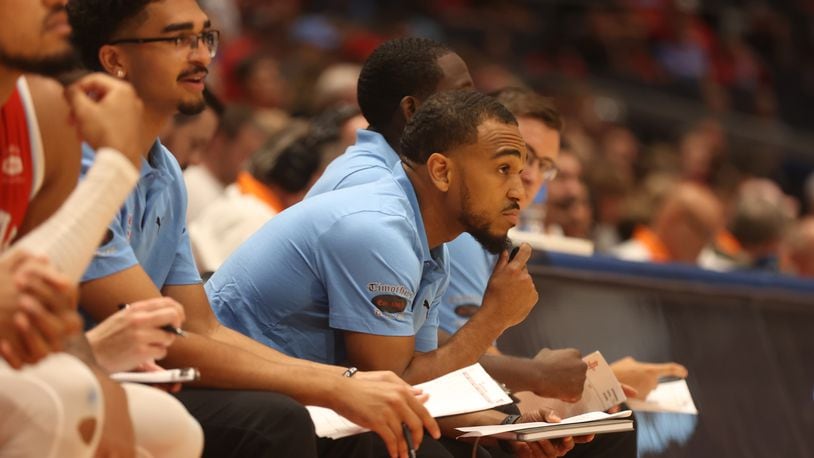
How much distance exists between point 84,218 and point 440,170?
139cm

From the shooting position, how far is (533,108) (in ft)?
16.6

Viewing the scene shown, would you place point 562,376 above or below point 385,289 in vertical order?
below

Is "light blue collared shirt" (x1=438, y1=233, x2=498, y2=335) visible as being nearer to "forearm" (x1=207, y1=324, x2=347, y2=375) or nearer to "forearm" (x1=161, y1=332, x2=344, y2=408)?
"forearm" (x1=207, y1=324, x2=347, y2=375)

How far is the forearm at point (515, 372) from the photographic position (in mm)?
3998

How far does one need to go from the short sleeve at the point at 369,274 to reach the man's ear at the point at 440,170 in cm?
22

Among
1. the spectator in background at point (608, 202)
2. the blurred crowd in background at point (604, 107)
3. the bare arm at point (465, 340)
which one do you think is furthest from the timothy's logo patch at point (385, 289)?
the spectator in background at point (608, 202)

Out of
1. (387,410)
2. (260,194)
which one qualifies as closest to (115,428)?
(387,410)

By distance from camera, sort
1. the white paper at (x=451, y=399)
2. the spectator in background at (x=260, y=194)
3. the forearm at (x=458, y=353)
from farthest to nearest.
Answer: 1. the spectator in background at (x=260, y=194)
2. the forearm at (x=458, y=353)
3. the white paper at (x=451, y=399)

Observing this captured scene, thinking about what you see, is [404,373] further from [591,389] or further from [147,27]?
[147,27]

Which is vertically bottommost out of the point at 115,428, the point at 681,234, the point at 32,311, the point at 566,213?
the point at 681,234

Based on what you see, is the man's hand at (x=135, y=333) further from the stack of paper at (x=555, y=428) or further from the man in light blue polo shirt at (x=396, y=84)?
the man in light blue polo shirt at (x=396, y=84)

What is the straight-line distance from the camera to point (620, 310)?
5633 mm

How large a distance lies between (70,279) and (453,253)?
2.14 metres

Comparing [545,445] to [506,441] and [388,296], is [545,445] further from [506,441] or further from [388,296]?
[388,296]
